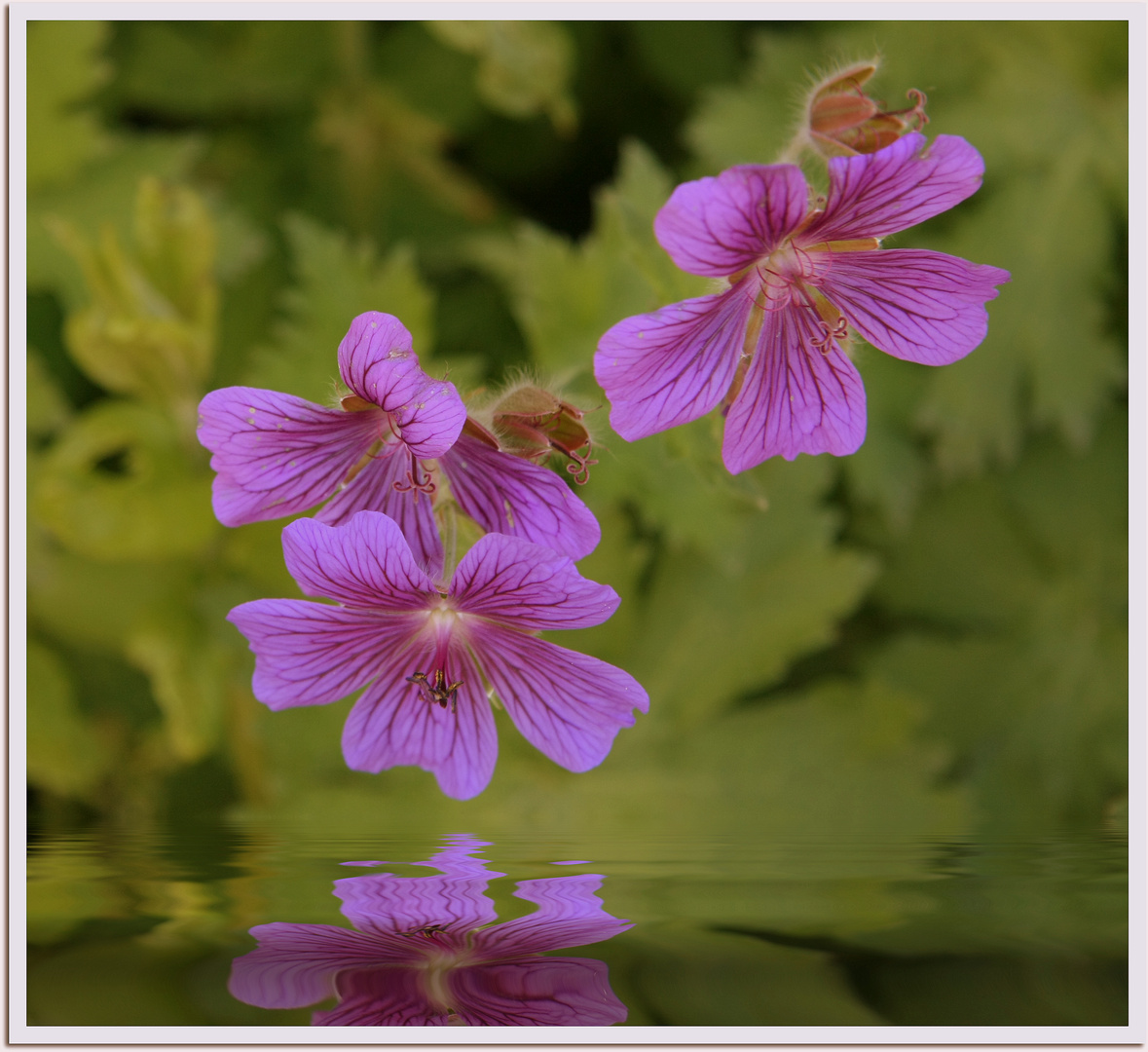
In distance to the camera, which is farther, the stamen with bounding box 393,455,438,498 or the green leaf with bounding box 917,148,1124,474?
the green leaf with bounding box 917,148,1124,474

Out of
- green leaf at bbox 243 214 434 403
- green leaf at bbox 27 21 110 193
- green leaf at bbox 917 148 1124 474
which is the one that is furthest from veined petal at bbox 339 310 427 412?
green leaf at bbox 27 21 110 193

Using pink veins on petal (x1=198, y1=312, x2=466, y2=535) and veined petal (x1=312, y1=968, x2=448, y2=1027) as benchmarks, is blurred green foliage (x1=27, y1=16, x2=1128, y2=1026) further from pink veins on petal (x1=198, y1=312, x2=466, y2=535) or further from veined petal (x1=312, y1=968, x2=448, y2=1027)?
veined petal (x1=312, y1=968, x2=448, y2=1027)

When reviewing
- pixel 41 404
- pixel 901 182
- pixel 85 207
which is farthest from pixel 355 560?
pixel 85 207

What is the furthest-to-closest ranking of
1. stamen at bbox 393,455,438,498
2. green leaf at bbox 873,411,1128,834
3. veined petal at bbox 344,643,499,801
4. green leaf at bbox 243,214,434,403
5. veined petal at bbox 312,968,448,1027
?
green leaf at bbox 873,411,1128,834, green leaf at bbox 243,214,434,403, veined petal at bbox 344,643,499,801, stamen at bbox 393,455,438,498, veined petal at bbox 312,968,448,1027

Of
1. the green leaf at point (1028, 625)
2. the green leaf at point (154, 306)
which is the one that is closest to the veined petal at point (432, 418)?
the green leaf at point (154, 306)

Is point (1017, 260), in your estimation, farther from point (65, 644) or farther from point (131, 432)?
point (65, 644)

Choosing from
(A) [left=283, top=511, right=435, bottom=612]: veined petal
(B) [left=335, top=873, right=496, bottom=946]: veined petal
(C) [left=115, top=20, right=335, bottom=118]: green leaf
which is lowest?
(B) [left=335, top=873, right=496, bottom=946]: veined petal

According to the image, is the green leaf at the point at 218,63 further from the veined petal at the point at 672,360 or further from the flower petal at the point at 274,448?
the veined petal at the point at 672,360

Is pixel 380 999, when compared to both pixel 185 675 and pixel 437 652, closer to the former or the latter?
pixel 437 652
